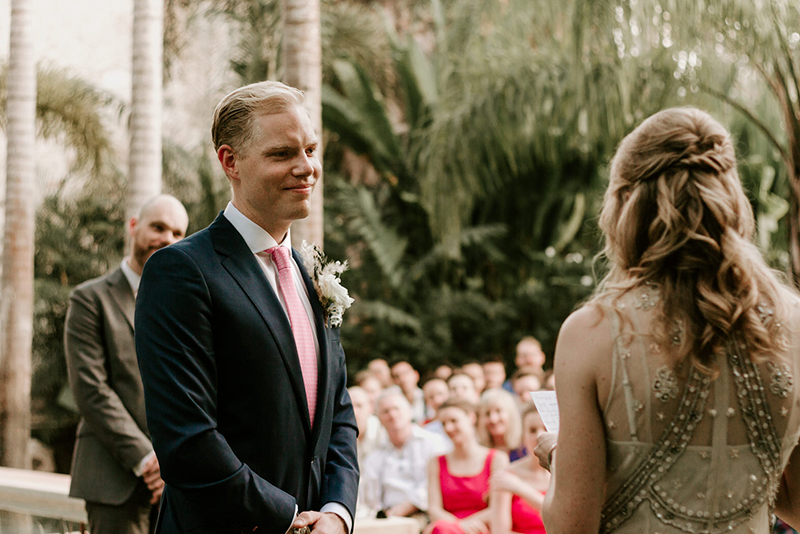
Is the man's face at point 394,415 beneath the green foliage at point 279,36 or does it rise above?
beneath

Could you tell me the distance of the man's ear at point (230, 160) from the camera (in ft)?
7.27

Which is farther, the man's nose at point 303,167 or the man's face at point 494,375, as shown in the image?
the man's face at point 494,375

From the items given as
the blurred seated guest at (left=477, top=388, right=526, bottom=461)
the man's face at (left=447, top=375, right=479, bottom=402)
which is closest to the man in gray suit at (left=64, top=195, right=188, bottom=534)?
the blurred seated guest at (left=477, top=388, right=526, bottom=461)

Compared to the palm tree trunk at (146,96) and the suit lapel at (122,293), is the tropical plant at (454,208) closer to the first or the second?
the palm tree trunk at (146,96)

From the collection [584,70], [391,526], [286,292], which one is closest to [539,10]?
[584,70]

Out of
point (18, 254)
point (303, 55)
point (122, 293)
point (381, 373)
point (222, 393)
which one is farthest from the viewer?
point (18, 254)

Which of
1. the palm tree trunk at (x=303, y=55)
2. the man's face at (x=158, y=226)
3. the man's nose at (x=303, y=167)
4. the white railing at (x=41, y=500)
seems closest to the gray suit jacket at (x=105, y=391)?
the man's face at (x=158, y=226)

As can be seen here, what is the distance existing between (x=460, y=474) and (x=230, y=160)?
377 centimetres

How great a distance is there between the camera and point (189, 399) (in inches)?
77.3

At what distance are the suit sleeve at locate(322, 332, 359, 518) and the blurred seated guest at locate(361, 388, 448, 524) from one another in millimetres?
4110

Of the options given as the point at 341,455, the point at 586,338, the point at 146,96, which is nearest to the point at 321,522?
the point at 341,455

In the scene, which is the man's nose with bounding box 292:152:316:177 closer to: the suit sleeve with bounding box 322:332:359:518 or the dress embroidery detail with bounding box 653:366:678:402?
the suit sleeve with bounding box 322:332:359:518

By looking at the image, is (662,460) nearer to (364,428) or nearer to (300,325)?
(300,325)

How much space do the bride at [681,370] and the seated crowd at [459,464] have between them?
2.44 meters
